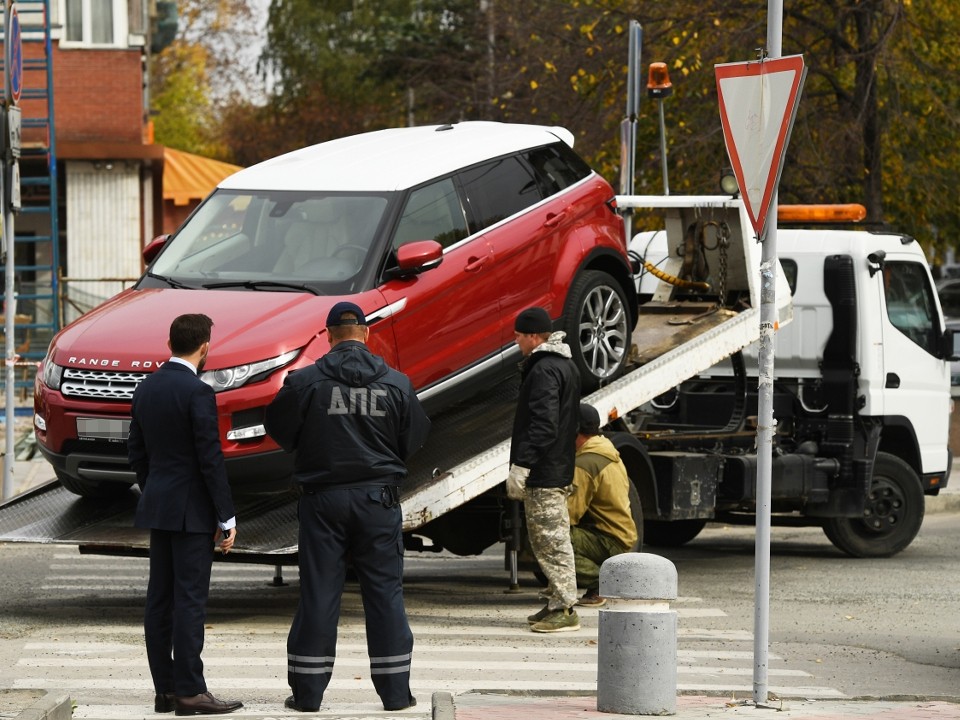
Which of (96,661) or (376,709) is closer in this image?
(376,709)

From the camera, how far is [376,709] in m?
7.79

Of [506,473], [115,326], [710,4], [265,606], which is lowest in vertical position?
[265,606]

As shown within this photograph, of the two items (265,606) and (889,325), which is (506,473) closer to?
(265,606)

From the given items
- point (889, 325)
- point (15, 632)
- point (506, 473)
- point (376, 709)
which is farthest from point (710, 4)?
point (376, 709)

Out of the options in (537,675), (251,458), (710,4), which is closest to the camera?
(537,675)

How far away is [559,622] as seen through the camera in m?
10.5

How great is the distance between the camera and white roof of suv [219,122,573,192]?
36.9ft

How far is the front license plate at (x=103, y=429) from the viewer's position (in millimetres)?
10023

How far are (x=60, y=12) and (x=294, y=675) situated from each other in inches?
859

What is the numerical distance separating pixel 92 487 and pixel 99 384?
769 millimetres

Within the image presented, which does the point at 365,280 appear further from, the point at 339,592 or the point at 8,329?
the point at 8,329

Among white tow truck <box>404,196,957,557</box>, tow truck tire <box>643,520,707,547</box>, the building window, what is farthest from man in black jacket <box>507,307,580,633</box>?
the building window

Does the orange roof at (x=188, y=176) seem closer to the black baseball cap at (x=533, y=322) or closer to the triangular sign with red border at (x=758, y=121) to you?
the black baseball cap at (x=533, y=322)

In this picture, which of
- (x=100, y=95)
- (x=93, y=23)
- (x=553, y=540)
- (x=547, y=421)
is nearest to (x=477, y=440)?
(x=547, y=421)
